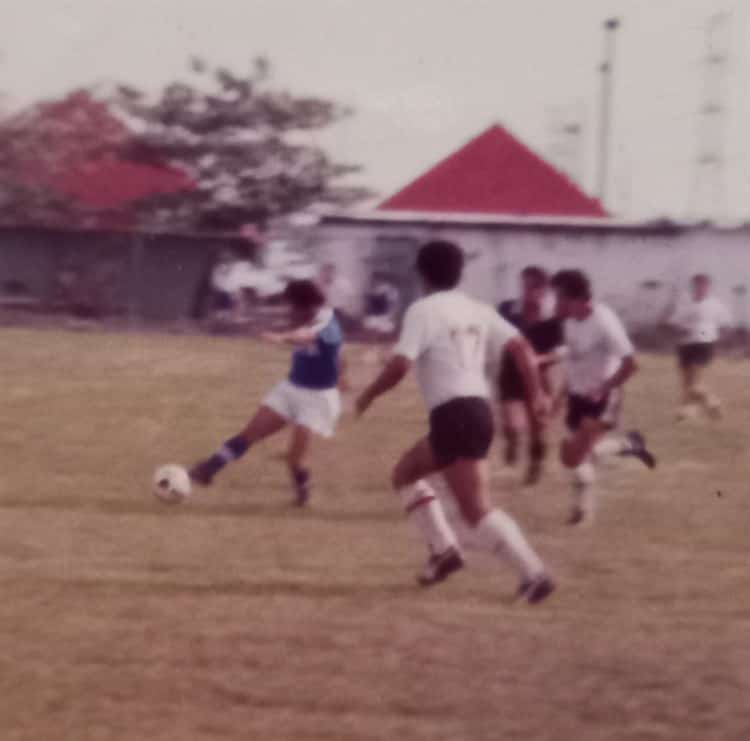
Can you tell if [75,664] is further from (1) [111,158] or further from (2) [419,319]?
(1) [111,158]

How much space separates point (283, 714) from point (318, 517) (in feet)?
18.3

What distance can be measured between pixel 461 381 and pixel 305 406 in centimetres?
370

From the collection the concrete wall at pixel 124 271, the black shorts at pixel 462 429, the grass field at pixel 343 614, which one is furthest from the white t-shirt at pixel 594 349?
the concrete wall at pixel 124 271

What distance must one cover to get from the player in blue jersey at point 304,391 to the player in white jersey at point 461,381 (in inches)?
135

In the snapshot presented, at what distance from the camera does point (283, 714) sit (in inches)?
263

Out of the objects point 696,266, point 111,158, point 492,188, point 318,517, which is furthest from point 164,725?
point 492,188

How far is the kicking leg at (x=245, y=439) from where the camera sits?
493 inches

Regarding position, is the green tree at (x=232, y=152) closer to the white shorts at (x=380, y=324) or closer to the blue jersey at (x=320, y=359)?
the white shorts at (x=380, y=324)

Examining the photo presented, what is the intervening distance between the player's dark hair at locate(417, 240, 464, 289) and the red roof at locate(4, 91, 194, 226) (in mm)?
50626

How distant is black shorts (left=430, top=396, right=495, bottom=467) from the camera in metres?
8.83

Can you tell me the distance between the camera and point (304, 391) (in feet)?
41.0

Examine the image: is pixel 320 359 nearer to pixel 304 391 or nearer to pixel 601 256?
pixel 304 391

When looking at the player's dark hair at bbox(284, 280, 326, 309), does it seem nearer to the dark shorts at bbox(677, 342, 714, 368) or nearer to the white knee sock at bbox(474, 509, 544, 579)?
the white knee sock at bbox(474, 509, 544, 579)

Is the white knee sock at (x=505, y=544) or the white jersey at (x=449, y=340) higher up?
the white jersey at (x=449, y=340)
